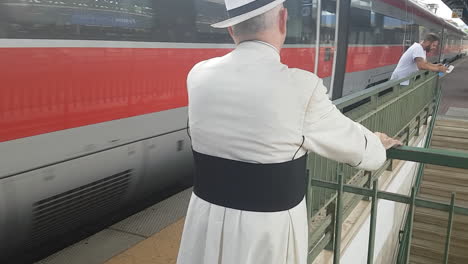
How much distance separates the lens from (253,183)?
133 centimetres

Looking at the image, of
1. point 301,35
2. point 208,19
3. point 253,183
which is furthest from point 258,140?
point 301,35

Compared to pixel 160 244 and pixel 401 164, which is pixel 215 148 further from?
pixel 401 164

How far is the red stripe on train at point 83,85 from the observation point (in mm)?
2287

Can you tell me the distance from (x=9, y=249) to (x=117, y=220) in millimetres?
930

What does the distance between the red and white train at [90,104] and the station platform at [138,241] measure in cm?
19

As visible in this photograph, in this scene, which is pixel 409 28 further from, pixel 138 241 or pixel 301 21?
pixel 138 241

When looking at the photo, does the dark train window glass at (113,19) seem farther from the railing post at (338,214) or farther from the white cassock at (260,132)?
the railing post at (338,214)

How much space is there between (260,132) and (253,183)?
0.17 m

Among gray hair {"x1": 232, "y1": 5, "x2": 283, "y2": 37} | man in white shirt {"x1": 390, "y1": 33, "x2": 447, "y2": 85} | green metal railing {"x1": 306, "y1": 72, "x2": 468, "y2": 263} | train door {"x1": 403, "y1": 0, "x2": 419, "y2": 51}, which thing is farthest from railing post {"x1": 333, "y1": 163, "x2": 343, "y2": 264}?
train door {"x1": 403, "y1": 0, "x2": 419, "y2": 51}

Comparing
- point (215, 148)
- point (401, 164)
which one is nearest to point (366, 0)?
point (401, 164)

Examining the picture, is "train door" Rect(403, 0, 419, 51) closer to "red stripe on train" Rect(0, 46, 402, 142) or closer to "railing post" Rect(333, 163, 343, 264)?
"red stripe on train" Rect(0, 46, 402, 142)

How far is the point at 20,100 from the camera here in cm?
231

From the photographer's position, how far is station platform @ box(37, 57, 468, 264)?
102 inches

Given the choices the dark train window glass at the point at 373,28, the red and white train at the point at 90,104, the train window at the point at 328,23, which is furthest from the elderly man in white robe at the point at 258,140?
the dark train window glass at the point at 373,28
